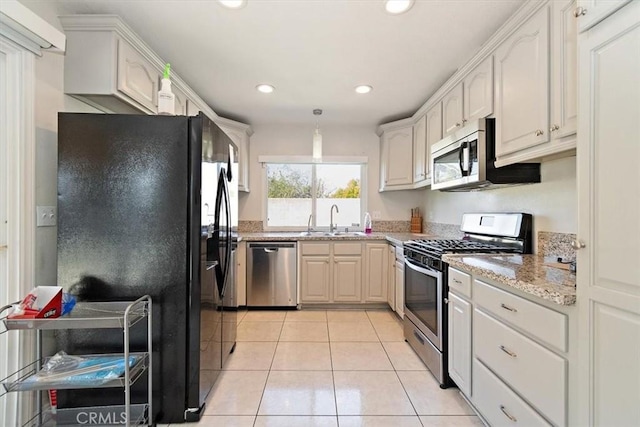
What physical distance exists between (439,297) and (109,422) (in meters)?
2.04

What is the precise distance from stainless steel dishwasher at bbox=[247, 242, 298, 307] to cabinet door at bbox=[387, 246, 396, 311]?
43.0 inches

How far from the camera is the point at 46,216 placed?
1725 millimetres

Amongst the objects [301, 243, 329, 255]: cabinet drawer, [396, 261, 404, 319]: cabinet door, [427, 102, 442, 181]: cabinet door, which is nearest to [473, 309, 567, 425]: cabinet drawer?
[396, 261, 404, 319]: cabinet door

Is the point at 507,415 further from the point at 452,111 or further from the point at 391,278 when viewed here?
the point at 452,111

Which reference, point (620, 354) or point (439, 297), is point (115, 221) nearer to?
point (439, 297)

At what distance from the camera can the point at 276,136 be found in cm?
420

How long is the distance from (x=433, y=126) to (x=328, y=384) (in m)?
2.52

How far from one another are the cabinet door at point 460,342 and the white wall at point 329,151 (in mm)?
2379

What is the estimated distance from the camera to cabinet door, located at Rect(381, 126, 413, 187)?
12.1 feet

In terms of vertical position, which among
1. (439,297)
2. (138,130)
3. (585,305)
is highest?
(138,130)

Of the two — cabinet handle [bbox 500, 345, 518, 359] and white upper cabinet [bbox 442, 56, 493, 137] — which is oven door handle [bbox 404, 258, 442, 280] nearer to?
cabinet handle [bbox 500, 345, 518, 359]

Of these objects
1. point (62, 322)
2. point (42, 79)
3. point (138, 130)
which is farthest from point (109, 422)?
point (42, 79)

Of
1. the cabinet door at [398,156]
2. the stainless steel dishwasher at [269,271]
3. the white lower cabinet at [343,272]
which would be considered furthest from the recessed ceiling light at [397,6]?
the stainless steel dishwasher at [269,271]

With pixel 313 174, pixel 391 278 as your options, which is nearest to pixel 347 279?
pixel 391 278
